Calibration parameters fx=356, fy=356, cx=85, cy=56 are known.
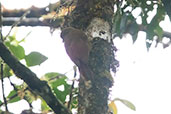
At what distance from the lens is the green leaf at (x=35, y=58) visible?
175 centimetres

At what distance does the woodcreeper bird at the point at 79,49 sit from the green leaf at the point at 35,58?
0.68 ft

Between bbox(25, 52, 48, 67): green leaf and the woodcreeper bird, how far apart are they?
0.21 m

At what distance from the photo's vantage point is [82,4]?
5.92 feet

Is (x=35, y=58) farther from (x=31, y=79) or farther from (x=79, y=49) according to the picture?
(x=31, y=79)

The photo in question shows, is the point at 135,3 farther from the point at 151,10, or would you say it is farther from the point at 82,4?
the point at 82,4

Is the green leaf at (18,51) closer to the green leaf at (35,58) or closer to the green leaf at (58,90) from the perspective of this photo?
the green leaf at (35,58)

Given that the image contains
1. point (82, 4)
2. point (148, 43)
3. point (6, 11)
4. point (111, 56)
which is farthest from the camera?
point (6, 11)

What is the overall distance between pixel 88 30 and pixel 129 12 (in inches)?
40.4

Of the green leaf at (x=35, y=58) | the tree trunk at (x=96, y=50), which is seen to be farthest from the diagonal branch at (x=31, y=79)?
the green leaf at (x=35, y=58)

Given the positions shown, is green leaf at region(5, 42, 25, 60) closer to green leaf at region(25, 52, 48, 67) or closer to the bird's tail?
green leaf at region(25, 52, 48, 67)

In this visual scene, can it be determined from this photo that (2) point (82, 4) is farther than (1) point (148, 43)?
No

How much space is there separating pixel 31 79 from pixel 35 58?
0.51 meters

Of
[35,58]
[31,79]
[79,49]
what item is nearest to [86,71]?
[79,49]

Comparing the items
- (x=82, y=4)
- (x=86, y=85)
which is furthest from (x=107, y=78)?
(x=82, y=4)
